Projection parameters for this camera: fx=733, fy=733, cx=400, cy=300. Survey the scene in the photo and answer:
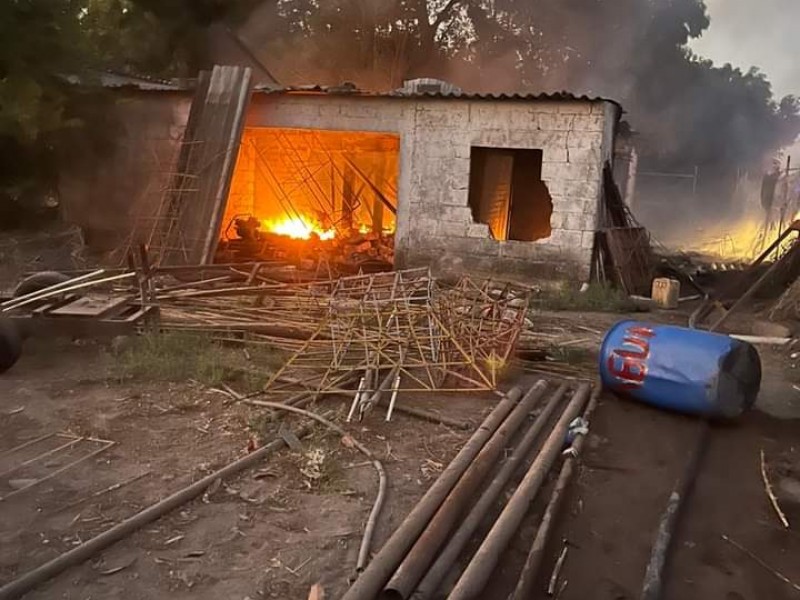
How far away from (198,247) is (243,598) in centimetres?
965

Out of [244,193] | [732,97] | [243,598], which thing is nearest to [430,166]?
[244,193]

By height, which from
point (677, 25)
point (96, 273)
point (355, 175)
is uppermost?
point (677, 25)

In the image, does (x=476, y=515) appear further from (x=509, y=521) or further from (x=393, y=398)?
(x=393, y=398)

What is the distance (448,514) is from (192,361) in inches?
162

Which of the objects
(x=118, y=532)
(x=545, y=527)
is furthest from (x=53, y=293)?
(x=545, y=527)

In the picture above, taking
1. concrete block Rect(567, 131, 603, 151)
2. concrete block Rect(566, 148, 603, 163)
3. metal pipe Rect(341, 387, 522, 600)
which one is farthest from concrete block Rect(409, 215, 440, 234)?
metal pipe Rect(341, 387, 522, 600)

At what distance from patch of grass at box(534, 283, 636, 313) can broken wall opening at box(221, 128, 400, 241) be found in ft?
20.5

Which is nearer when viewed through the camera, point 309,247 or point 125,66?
point 309,247

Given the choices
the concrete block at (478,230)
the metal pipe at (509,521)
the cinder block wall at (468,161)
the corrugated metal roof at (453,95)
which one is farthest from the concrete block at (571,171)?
the metal pipe at (509,521)

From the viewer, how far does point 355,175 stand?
58.9 feet

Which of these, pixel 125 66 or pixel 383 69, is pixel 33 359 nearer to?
pixel 125 66

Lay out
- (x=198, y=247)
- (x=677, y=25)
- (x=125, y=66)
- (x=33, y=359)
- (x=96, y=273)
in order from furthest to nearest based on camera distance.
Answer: (x=677, y=25)
(x=125, y=66)
(x=198, y=247)
(x=96, y=273)
(x=33, y=359)

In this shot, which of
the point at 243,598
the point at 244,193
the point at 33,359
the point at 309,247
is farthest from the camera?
the point at 244,193

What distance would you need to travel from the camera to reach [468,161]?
13.0 m
